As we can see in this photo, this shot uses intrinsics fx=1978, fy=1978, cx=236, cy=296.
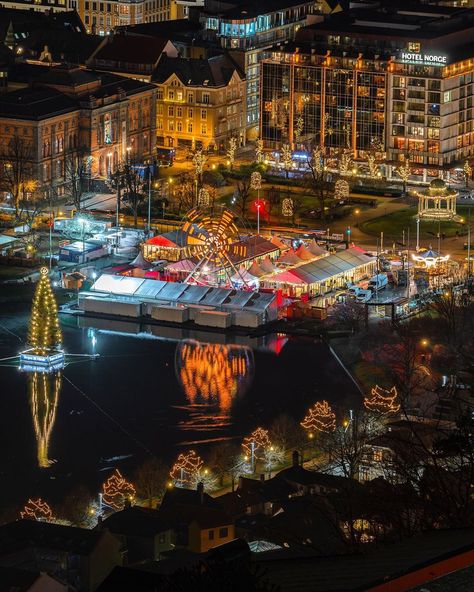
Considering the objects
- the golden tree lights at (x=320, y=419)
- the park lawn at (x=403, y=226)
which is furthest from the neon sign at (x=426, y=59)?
the golden tree lights at (x=320, y=419)

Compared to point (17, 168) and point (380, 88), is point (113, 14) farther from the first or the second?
point (17, 168)

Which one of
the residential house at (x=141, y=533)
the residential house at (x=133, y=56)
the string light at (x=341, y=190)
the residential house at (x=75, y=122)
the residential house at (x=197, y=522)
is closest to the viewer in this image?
the residential house at (x=141, y=533)

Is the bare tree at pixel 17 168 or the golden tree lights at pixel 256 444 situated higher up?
the bare tree at pixel 17 168

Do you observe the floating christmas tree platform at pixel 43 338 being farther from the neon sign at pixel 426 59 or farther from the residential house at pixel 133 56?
the residential house at pixel 133 56

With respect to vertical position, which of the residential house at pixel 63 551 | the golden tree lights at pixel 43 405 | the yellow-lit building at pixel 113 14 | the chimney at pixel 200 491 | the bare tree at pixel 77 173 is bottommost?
the golden tree lights at pixel 43 405

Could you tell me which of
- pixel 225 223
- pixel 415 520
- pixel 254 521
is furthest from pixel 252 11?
pixel 415 520

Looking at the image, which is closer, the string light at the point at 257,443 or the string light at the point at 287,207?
the string light at the point at 257,443
